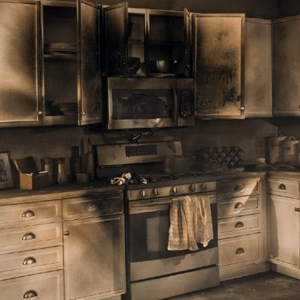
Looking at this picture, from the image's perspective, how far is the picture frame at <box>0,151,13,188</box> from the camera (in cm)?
436

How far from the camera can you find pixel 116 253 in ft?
14.3

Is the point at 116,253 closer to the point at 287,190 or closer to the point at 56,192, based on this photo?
the point at 56,192

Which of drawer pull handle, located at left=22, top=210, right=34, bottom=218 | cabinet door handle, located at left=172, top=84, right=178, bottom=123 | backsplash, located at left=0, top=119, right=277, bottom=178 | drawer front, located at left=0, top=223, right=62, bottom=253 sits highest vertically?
cabinet door handle, located at left=172, top=84, right=178, bottom=123

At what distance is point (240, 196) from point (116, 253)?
4.46 ft

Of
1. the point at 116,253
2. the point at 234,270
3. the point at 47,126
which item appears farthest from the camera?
the point at 234,270

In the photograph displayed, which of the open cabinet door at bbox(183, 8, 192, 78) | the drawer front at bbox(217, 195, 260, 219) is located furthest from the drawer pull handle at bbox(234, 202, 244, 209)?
the open cabinet door at bbox(183, 8, 192, 78)

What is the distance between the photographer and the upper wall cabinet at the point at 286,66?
529cm

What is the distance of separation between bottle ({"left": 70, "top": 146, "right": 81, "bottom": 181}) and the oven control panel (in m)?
0.63

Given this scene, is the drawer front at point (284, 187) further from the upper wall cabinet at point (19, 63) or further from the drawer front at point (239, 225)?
Result: the upper wall cabinet at point (19, 63)

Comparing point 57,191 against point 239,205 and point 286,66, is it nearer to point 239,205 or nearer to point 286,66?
point 239,205

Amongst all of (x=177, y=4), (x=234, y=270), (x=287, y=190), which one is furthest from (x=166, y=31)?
(x=234, y=270)

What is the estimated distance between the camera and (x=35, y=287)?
403 cm

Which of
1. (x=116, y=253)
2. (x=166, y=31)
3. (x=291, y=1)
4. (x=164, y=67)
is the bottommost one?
(x=116, y=253)

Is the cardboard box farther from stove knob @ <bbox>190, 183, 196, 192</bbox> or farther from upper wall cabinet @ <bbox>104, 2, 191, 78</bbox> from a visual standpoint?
stove knob @ <bbox>190, 183, 196, 192</bbox>
